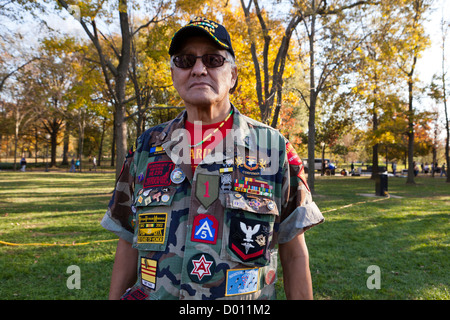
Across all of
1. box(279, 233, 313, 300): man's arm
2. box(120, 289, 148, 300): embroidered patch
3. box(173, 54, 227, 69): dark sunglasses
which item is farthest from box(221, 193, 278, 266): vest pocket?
box(173, 54, 227, 69): dark sunglasses

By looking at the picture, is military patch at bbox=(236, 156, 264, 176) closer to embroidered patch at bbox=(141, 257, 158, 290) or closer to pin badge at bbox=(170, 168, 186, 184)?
pin badge at bbox=(170, 168, 186, 184)

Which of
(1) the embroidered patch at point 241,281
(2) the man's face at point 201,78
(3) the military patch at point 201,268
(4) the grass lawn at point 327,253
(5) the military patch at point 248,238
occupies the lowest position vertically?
(4) the grass lawn at point 327,253

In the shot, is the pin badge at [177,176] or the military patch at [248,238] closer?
the military patch at [248,238]

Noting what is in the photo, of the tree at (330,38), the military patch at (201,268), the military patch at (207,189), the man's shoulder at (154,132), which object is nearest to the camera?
the military patch at (201,268)

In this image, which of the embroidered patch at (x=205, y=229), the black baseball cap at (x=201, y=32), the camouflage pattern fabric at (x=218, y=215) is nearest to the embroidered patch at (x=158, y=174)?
the camouflage pattern fabric at (x=218, y=215)

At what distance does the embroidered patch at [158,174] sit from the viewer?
1.76 meters

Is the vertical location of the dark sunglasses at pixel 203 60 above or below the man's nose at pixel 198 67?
above

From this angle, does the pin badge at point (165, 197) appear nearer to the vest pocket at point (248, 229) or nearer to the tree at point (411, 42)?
the vest pocket at point (248, 229)

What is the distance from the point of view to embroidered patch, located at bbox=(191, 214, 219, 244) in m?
1.61

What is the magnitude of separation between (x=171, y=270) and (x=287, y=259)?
0.64 m

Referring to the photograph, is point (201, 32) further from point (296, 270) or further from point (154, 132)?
point (296, 270)

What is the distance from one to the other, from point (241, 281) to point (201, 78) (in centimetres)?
114

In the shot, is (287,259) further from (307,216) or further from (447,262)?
(447,262)
